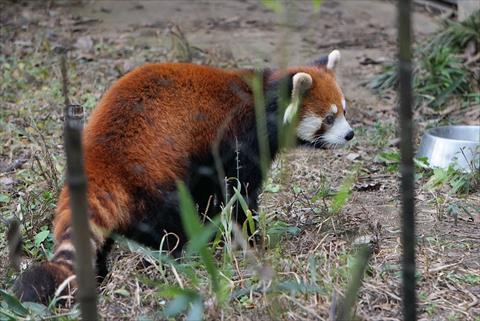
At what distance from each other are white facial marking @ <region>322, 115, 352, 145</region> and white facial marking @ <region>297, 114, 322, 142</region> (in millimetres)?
76

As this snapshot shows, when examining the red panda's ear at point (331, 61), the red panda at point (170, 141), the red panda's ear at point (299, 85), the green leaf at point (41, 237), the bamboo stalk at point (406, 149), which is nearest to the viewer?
the bamboo stalk at point (406, 149)

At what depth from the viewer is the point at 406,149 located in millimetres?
1549

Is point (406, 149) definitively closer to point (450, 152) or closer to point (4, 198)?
point (4, 198)

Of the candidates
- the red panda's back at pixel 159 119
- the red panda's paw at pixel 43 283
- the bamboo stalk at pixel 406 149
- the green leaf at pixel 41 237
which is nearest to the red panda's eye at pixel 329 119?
the red panda's back at pixel 159 119

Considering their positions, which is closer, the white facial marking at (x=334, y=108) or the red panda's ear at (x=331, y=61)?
the white facial marking at (x=334, y=108)

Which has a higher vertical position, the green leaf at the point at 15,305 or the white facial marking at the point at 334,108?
the white facial marking at the point at 334,108

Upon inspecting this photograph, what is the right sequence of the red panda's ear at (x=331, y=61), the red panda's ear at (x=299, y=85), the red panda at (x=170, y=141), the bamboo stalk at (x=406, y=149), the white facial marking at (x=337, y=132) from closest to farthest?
the bamboo stalk at (x=406, y=149) → the red panda at (x=170, y=141) → the red panda's ear at (x=299, y=85) → the white facial marking at (x=337, y=132) → the red panda's ear at (x=331, y=61)

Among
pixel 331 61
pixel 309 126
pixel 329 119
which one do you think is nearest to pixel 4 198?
pixel 309 126

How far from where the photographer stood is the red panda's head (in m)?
4.05

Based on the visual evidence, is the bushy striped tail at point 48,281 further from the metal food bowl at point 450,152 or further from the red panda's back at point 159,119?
the metal food bowl at point 450,152

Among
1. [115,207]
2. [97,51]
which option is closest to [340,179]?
[115,207]

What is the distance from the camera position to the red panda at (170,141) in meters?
3.02

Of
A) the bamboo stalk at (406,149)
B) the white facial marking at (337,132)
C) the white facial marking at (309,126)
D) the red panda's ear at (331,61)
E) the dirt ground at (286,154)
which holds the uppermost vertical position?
the bamboo stalk at (406,149)

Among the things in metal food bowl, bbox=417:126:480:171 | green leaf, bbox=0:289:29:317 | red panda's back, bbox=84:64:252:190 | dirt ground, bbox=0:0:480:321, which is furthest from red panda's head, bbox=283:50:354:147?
green leaf, bbox=0:289:29:317
